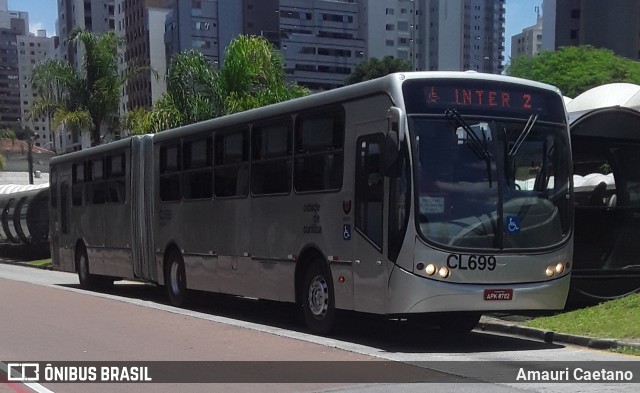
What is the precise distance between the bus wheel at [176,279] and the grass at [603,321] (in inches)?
283

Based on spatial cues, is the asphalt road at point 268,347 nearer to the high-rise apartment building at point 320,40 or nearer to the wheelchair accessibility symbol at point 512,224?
the wheelchair accessibility symbol at point 512,224

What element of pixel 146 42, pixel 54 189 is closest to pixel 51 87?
pixel 54 189

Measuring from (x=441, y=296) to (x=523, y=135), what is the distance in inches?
95.1

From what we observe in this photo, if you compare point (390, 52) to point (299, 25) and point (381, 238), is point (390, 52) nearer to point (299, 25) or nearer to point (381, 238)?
point (299, 25)

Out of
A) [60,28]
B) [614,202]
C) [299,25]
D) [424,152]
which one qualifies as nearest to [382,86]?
[424,152]

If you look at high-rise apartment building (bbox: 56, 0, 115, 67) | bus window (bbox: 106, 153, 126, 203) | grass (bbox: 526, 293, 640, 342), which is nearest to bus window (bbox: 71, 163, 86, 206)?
bus window (bbox: 106, 153, 126, 203)

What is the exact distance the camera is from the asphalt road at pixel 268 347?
29.6 feet

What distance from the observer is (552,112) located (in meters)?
11.8

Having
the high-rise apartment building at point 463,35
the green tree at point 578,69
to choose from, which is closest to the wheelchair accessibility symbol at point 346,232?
the green tree at point 578,69

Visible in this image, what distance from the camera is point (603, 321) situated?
12.4 meters

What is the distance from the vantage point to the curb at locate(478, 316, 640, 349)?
11086 millimetres

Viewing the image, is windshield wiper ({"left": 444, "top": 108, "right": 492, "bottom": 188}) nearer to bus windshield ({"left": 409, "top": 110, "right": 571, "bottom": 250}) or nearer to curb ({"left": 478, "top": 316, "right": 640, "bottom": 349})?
bus windshield ({"left": 409, "top": 110, "right": 571, "bottom": 250})

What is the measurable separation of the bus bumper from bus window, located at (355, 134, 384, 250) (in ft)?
2.08

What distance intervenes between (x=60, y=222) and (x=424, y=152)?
16.1m
